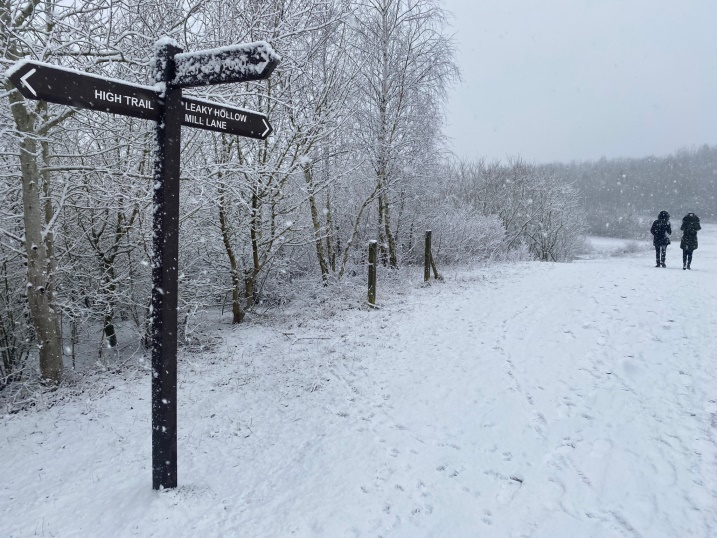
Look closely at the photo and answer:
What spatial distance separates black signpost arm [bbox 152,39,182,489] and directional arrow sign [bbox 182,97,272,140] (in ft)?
0.29

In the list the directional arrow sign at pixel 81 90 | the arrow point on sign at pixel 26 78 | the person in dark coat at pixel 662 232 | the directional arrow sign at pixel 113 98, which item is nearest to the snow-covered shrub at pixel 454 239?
the person in dark coat at pixel 662 232

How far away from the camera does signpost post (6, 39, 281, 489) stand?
9.55 feet

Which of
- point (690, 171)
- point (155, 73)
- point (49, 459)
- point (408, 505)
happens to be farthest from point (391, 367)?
point (690, 171)

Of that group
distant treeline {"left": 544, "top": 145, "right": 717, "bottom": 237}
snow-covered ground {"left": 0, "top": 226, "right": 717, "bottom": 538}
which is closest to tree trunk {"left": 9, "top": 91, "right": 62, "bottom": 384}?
snow-covered ground {"left": 0, "top": 226, "right": 717, "bottom": 538}

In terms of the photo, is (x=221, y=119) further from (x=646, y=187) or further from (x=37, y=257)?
(x=646, y=187)

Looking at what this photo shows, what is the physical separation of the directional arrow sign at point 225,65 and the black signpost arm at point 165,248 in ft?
0.42

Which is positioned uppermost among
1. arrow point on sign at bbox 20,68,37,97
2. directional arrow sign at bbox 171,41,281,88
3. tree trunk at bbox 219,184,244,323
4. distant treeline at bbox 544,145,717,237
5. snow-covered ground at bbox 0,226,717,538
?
distant treeline at bbox 544,145,717,237

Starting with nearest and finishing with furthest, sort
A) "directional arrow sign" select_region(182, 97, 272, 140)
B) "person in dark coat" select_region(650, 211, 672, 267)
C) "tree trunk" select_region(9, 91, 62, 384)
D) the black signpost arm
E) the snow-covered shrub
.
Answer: the black signpost arm, "directional arrow sign" select_region(182, 97, 272, 140), "tree trunk" select_region(9, 91, 62, 384), "person in dark coat" select_region(650, 211, 672, 267), the snow-covered shrub

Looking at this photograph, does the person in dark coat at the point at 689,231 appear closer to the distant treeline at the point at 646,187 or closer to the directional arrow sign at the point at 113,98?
the directional arrow sign at the point at 113,98

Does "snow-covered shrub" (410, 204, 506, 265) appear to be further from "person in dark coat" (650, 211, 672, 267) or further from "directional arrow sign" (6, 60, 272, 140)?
"directional arrow sign" (6, 60, 272, 140)

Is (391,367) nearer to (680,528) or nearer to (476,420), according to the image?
(476,420)

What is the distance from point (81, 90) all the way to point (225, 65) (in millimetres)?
983

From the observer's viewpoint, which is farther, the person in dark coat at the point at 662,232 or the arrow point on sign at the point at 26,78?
the person in dark coat at the point at 662,232

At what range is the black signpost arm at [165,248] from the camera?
3.22 meters
